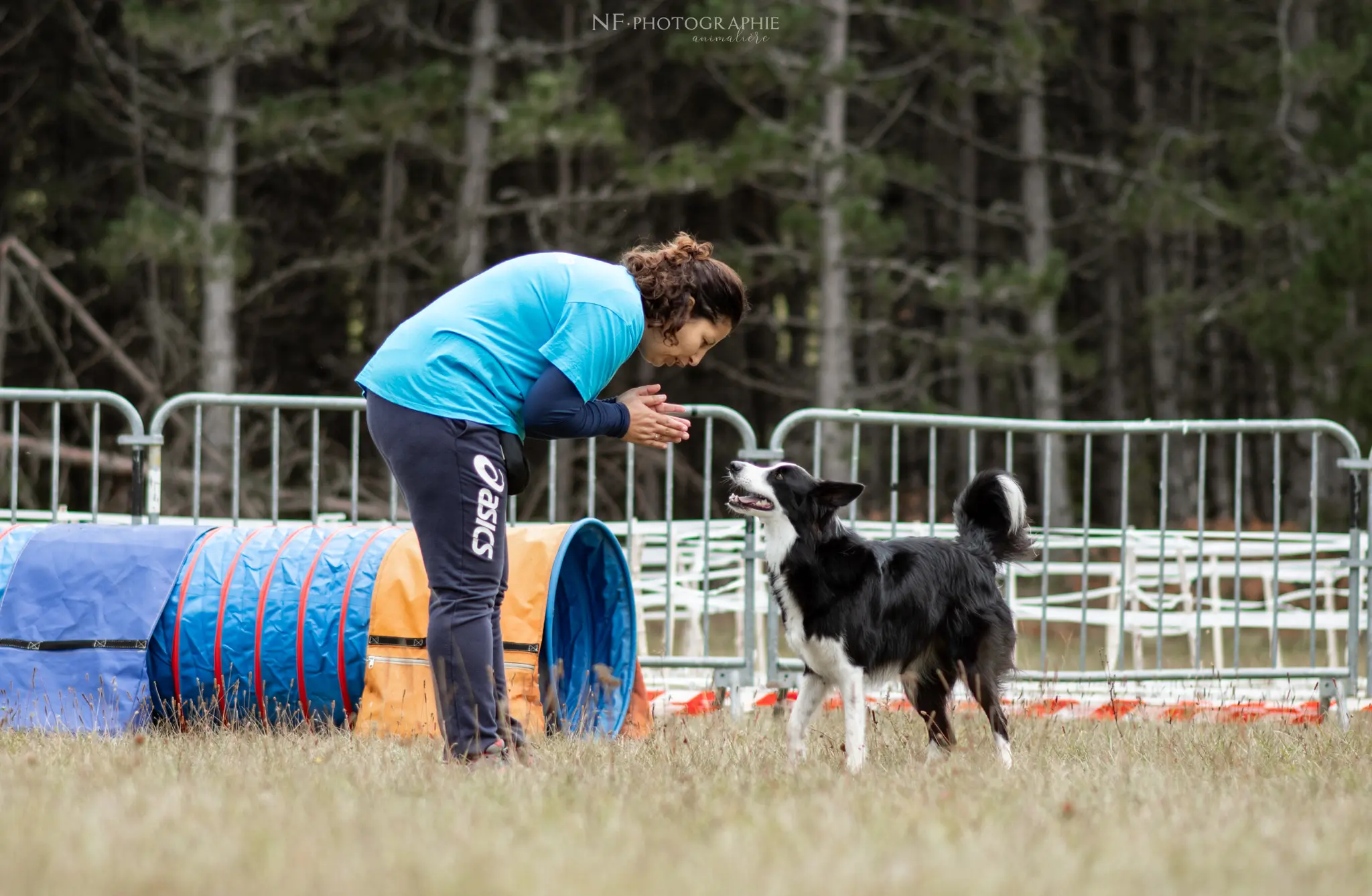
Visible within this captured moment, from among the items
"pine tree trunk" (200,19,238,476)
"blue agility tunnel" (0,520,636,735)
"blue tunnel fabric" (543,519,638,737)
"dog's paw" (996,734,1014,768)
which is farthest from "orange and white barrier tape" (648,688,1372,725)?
"pine tree trunk" (200,19,238,476)

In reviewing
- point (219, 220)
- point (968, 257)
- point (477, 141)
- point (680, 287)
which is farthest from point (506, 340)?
point (968, 257)

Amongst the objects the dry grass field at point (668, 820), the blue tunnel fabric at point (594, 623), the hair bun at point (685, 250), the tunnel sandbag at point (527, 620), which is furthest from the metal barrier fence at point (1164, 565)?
the hair bun at point (685, 250)

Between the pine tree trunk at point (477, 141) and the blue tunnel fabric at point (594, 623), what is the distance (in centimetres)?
1022

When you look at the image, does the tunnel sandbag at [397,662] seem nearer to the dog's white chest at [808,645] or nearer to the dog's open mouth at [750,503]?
the dog's open mouth at [750,503]

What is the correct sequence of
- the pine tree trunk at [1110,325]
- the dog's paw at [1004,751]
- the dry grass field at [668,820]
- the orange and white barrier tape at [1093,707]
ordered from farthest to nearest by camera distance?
the pine tree trunk at [1110,325]
the orange and white barrier tape at [1093,707]
the dog's paw at [1004,751]
the dry grass field at [668,820]

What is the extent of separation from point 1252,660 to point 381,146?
9517 millimetres

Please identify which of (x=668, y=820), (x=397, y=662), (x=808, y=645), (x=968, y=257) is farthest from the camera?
(x=968, y=257)

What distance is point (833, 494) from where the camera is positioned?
4930mm

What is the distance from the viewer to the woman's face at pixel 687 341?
Result: 4.18 m

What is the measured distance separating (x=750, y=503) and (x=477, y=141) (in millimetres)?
11772

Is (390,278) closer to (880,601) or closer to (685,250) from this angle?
(880,601)

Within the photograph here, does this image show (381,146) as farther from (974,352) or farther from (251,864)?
(251,864)

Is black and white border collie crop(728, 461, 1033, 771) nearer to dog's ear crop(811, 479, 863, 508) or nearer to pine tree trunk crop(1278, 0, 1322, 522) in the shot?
dog's ear crop(811, 479, 863, 508)

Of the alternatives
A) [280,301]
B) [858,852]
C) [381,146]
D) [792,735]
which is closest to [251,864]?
[858,852]
